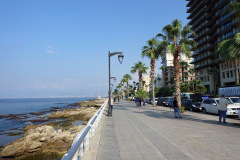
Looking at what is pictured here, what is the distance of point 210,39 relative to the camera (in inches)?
2240

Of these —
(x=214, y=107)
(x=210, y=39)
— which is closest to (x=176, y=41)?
(x=214, y=107)

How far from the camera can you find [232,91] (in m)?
23.8

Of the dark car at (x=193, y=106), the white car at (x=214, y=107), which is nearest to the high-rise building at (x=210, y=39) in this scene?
the dark car at (x=193, y=106)

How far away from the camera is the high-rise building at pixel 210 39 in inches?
1966

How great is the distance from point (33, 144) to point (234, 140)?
950 centimetres

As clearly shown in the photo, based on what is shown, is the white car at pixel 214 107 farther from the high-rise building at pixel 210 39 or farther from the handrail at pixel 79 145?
the high-rise building at pixel 210 39

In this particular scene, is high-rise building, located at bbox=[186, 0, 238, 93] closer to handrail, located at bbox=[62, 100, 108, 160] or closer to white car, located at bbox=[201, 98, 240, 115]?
white car, located at bbox=[201, 98, 240, 115]

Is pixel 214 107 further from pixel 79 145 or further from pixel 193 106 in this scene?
pixel 79 145

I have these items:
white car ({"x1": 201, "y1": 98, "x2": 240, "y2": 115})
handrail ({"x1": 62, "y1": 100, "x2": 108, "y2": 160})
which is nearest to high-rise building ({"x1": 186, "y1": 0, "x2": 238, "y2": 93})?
white car ({"x1": 201, "y1": 98, "x2": 240, "y2": 115})

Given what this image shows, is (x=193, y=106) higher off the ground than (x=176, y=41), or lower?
lower

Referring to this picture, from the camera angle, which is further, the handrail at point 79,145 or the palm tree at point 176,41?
the palm tree at point 176,41

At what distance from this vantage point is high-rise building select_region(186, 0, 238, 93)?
49.9 m

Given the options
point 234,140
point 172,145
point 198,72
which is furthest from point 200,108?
point 198,72

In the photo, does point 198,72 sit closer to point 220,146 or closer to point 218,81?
point 218,81
